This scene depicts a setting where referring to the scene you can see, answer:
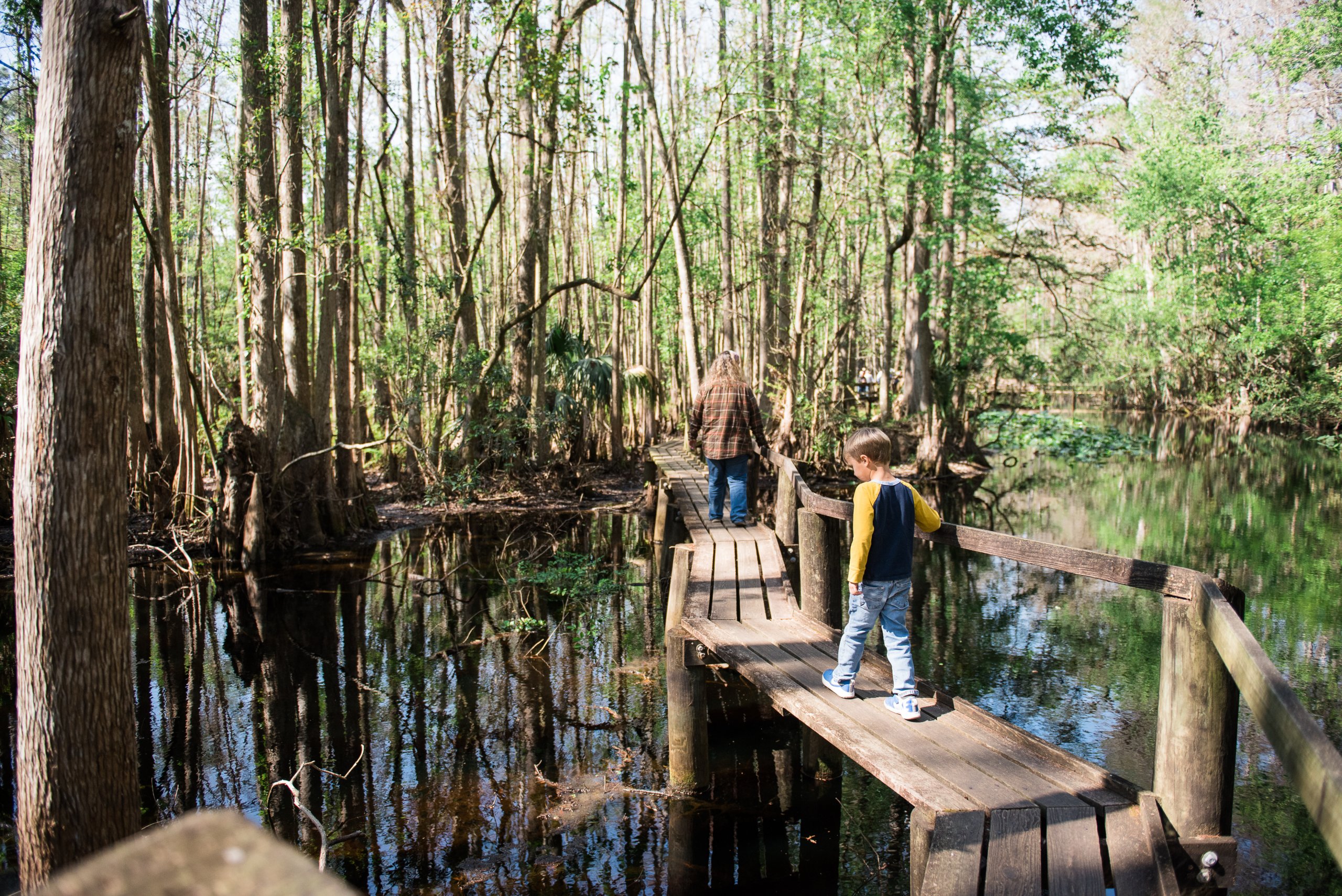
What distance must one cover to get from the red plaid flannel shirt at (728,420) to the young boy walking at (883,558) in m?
3.96

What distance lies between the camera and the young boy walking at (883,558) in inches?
163

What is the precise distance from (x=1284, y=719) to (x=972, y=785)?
1356mm

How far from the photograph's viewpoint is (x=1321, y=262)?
76.0 ft

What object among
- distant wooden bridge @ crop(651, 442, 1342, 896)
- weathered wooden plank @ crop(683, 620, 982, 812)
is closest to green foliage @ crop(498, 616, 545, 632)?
weathered wooden plank @ crop(683, 620, 982, 812)

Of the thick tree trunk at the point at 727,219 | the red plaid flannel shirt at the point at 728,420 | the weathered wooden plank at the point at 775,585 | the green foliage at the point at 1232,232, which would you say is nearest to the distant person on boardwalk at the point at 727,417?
the red plaid flannel shirt at the point at 728,420

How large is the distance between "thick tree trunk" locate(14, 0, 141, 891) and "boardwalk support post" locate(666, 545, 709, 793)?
294 centimetres

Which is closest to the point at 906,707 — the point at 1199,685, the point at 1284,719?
the point at 1199,685

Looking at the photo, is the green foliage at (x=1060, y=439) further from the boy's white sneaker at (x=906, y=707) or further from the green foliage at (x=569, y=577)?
the boy's white sneaker at (x=906, y=707)

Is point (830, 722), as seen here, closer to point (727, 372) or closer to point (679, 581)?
point (679, 581)

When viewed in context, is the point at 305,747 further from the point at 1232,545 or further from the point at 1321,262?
the point at 1321,262

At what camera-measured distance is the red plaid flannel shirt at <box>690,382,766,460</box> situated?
829cm

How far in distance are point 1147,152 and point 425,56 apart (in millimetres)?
23986

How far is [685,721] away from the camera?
5613 mm

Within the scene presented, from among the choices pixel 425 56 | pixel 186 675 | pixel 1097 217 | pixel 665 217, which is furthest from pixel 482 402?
pixel 1097 217
